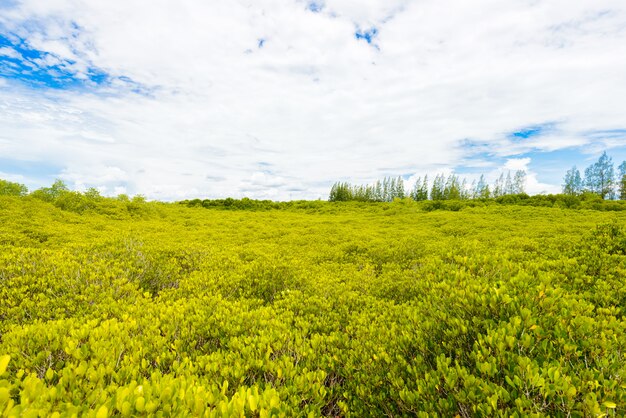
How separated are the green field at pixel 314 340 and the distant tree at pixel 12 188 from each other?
36.2 metres

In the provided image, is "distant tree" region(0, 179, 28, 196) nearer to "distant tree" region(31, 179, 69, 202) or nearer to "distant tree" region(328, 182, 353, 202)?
"distant tree" region(31, 179, 69, 202)

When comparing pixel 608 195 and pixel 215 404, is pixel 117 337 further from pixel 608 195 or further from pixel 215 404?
pixel 608 195

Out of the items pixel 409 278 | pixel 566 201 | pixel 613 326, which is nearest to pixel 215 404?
pixel 613 326

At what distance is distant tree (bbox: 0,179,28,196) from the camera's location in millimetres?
34062

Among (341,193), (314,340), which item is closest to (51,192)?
(314,340)

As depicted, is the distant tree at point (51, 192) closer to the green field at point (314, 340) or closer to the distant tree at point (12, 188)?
the distant tree at point (12, 188)

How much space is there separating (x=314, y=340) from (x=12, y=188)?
47.1m

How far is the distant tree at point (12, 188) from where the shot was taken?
34.1 m

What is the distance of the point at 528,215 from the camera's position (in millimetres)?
29734

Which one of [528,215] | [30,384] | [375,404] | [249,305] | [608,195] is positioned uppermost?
[608,195]

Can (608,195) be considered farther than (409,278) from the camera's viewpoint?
Yes

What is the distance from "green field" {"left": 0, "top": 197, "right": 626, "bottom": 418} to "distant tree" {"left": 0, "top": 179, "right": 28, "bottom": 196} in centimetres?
3623

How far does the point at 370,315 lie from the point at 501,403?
3508mm

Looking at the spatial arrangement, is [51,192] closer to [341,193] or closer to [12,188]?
[12,188]
